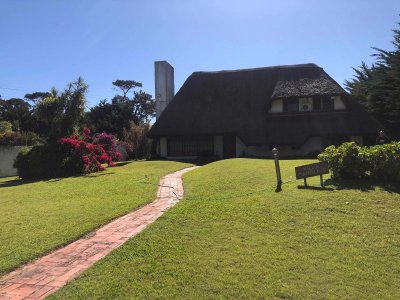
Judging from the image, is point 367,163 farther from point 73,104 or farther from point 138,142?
point 138,142

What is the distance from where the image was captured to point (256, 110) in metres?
25.9

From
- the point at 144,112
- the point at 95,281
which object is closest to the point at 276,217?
the point at 95,281

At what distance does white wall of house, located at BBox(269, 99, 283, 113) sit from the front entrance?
3.12 meters

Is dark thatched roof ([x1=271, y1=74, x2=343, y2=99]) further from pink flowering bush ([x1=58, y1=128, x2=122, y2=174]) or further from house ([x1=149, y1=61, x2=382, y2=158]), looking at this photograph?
pink flowering bush ([x1=58, y1=128, x2=122, y2=174])

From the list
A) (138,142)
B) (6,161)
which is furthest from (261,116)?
(6,161)

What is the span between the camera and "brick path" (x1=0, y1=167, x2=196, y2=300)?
4758 mm

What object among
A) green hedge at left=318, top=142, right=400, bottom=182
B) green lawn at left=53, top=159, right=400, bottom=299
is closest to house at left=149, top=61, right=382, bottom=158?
green hedge at left=318, top=142, right=400, bottom=182

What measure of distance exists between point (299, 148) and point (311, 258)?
63.5 feet

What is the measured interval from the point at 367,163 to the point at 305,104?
16.9 metres

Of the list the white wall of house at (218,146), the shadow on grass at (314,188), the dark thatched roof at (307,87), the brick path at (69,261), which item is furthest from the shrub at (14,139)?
the shadow on grass at (314,188)

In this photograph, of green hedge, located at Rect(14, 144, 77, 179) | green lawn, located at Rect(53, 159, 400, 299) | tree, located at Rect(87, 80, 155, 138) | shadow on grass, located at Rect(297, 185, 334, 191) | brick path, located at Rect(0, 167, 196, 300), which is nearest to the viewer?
green lawn, located at Rect(53, 159, 400, 299)

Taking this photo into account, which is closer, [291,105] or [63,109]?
[63,109]

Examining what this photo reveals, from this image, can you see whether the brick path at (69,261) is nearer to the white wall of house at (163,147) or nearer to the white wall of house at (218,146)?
the white wall of house at (218,146)

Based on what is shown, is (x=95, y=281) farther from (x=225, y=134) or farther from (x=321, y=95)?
(x=321, y=95)
